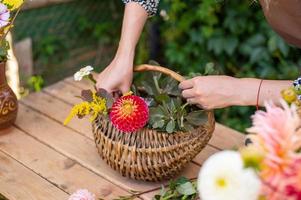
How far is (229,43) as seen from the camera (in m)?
2.93

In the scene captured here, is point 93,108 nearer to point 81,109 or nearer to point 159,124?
point 81,109

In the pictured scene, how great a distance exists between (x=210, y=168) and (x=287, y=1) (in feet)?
2.36

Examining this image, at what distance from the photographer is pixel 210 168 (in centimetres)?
85

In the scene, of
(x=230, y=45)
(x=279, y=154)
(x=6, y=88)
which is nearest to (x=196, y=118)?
(x=279, y=154)

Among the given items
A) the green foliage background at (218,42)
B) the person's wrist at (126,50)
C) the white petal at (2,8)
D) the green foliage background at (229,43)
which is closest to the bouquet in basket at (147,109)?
the person's wrist at (126,50)

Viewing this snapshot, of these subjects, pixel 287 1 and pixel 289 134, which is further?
pixel 287 1

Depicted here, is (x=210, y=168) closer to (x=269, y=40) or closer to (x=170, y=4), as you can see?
(x=269, y=40)

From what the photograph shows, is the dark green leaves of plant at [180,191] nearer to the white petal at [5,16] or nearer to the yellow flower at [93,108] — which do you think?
the yellow flower at [93,108]

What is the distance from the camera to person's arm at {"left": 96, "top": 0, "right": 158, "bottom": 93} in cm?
157

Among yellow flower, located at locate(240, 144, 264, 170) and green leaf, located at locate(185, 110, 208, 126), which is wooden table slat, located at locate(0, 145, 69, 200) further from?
yellow flower, located at locate(240, 144, 264, 170)

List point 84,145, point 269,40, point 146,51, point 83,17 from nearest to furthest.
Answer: point 84,145, point 269,40, point 146,51, point 83,17

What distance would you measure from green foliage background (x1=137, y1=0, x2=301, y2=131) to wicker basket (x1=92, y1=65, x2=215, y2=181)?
1.32 meters

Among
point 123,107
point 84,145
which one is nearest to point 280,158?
point 123,107

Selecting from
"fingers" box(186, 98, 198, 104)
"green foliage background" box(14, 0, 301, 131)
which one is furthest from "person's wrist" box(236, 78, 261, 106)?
"green foliage background" box(14, 0, 301, 131)
